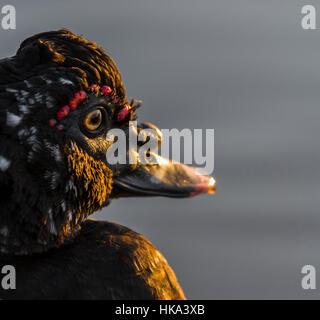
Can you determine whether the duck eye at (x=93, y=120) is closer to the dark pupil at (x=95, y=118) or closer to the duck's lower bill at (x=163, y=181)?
the dark pupil at (x=95, y=118)

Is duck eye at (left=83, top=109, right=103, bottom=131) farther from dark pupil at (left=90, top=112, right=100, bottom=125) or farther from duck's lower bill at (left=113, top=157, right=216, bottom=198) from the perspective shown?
duck's lower bill at (left=113, top=157, right=216, bottom=198)

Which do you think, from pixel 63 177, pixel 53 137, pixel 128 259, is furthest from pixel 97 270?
pixel 53 137

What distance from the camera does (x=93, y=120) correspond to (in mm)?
2086

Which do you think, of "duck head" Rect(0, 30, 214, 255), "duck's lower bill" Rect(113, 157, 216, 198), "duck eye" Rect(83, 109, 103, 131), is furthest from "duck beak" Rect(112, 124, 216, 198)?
"duck eye" Rect(83, 109, 103, 131)

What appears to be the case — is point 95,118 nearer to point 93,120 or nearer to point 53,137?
point 93,120

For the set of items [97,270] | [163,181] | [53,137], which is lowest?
[97,270]

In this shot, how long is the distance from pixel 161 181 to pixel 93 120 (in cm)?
43

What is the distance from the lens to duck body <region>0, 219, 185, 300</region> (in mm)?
1915

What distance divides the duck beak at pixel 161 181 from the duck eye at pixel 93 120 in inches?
9.9

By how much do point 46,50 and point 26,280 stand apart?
0.77 meters

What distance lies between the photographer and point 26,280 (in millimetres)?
1902

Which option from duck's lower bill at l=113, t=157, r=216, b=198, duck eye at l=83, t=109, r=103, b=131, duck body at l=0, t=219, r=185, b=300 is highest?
duck eye at l=83, t=109, r=103, b=131
